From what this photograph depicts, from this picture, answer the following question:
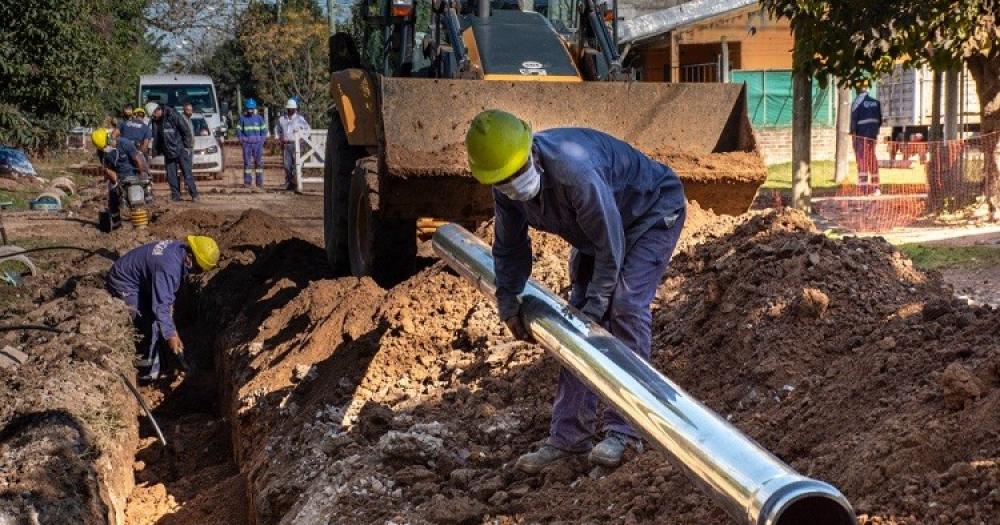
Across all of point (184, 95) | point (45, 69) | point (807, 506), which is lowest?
point (807, 506)

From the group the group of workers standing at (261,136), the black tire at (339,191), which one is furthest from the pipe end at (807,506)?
the group of workers standing at (261,136)

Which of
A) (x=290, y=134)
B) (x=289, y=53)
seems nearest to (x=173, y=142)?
(x=290, y=134)

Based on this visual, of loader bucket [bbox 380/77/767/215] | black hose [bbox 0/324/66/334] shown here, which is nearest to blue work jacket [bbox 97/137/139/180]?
black hose [bbox 0/324/66/334]

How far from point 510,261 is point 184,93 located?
2655 cm

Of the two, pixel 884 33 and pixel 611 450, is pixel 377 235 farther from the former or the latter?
pixel 884 33

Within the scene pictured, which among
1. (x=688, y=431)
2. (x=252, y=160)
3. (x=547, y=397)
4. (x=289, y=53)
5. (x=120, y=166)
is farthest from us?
A: (x=289, y=53)

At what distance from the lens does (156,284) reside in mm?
9797

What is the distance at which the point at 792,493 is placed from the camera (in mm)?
2887

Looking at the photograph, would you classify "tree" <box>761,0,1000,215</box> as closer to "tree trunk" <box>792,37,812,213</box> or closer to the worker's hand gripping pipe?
"tree trunk" <box>792,37,812,213</box>

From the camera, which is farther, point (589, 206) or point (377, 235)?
point (377, 235)

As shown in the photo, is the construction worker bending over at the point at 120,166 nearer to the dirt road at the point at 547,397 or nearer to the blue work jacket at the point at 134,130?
the blue work jacket at the point at 134,130

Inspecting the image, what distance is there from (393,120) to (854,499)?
5264mm

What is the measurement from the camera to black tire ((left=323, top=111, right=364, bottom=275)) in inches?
415

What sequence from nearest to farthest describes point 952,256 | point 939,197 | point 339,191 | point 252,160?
1. point 339,191
2. point 952,256
3. point 939,197
4. point 252,160
